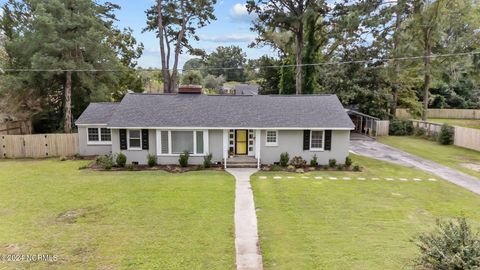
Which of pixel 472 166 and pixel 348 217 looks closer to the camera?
pixel 348 217

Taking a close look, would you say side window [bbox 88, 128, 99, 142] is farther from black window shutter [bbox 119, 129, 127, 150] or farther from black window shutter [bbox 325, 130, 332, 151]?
black window shutter [bbox 325, 130, 332, 151]

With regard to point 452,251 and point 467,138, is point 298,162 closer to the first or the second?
point 452,251

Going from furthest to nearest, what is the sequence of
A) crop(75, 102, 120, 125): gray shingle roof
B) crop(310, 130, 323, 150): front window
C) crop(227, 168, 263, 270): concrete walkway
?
crop(75, 102, 120, 125): gray shingle roof, crop(310, 130, 323, 150): front window, crop(227, 168, 263, 270): concrete walkway

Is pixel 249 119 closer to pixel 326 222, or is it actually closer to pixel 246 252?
pixel 326 222

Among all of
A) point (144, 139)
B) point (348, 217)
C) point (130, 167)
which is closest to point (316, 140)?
point (348, 217)

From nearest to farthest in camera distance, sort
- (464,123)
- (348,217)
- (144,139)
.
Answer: (348,217) < (144,139) < (464,123)

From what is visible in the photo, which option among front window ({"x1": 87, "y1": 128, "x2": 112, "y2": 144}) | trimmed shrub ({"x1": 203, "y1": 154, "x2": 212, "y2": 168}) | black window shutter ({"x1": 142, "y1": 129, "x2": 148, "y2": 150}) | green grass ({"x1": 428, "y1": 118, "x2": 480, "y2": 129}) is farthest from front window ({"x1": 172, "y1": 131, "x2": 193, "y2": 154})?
green grass ({"x1": 428, "y1": 118, "x2": 480, "y2": 129})

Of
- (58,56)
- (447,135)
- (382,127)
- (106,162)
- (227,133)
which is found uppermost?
(58,56)
